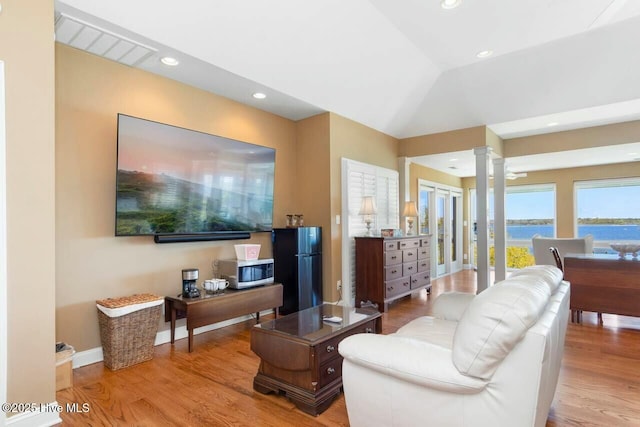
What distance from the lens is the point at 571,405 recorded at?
2.20 metres

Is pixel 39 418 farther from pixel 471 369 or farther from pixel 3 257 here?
pixel 471 369

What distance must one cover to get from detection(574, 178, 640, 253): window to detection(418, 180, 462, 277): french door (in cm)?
257

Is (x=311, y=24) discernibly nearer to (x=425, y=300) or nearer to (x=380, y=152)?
(x=380, y=152)

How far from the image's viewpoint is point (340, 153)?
4742 mm

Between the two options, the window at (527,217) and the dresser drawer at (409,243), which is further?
the window at (527,217)

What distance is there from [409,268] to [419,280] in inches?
16.1

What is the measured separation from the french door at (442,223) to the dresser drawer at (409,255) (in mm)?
2137

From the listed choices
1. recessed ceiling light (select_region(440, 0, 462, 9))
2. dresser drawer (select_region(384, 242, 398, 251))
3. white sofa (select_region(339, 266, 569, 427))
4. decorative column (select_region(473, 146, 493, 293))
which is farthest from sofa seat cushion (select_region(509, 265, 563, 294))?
decorative column (select_region(473, 146, 493, 293))

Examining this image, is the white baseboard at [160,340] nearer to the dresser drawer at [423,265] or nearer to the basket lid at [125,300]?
the basket lid at [125,300]

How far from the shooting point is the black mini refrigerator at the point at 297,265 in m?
4.21

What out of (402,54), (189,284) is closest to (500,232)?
(402,54)

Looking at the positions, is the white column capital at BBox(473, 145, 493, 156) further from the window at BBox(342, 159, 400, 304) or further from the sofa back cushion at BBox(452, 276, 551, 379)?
the sofa back cushion at BBox(452, 276, 551, 379)

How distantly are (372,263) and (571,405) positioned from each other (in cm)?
264

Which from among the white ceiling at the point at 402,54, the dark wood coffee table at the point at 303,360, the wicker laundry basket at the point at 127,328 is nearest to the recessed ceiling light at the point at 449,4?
the white ceiling at the point at 402,54
